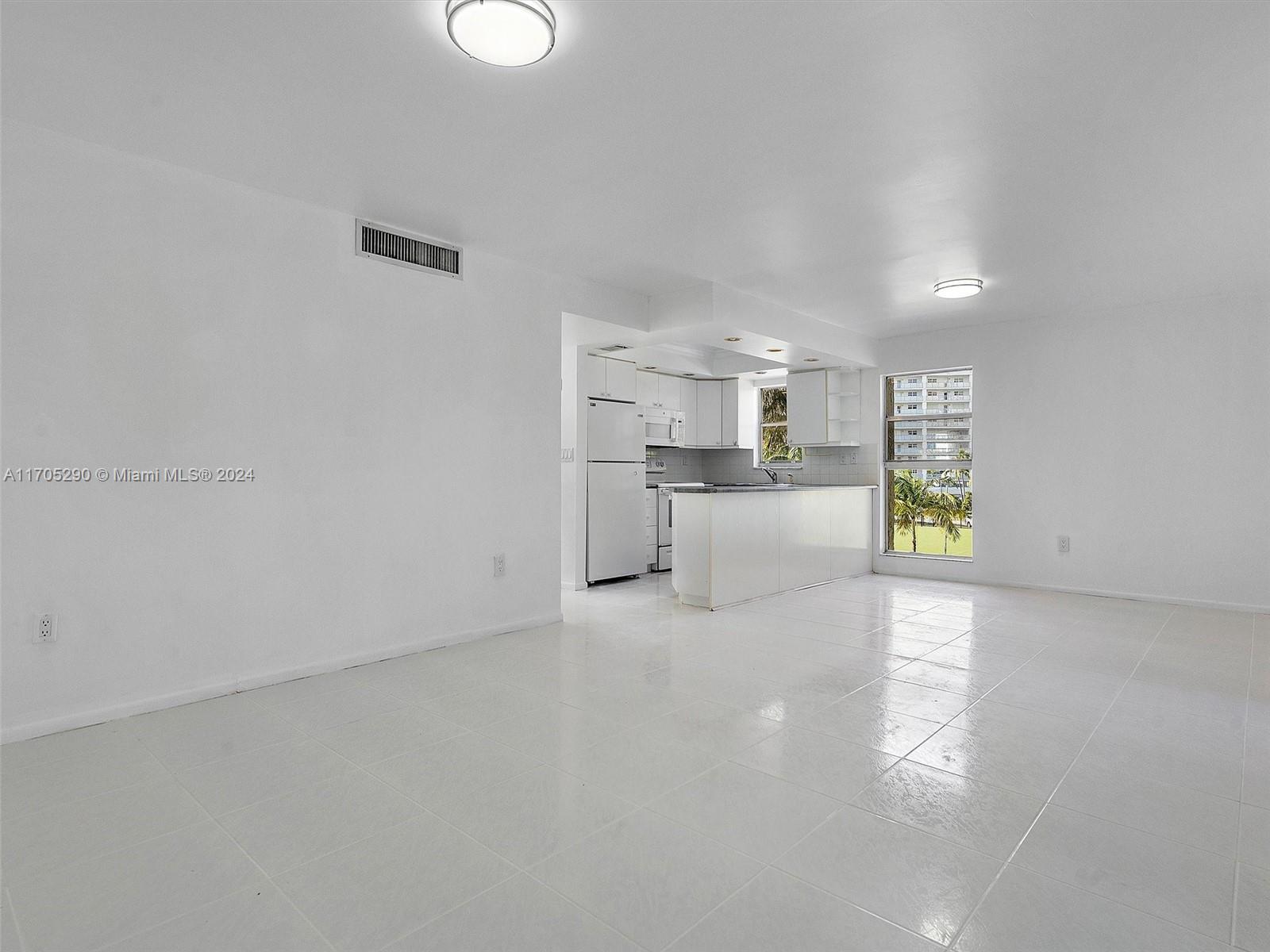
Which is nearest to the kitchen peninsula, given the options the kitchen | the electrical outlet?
the kitchen

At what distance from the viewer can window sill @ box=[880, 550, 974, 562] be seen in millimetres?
6962

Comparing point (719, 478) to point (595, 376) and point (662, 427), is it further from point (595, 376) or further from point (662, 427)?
point (595, 376)

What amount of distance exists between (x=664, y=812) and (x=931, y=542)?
6060 mm

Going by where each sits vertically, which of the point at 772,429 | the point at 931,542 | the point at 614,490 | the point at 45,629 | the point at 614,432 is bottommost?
the point at 931,542

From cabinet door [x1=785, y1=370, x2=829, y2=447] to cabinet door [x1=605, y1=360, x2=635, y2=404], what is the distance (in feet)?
6.55

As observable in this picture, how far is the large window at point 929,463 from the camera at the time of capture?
7.05 metres

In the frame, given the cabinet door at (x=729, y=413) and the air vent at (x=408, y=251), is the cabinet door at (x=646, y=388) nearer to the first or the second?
the cabinet door at (x=729, y=413)

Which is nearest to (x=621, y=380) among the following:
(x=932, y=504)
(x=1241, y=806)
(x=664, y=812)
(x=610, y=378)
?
(x=610, y=378)

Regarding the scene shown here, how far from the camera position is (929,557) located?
722 cm

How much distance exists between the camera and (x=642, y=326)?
221 inches

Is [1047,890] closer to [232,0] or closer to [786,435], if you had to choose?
[232,0]

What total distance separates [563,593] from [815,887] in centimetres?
455

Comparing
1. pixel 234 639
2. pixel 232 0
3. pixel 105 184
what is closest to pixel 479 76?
pixel 232 0

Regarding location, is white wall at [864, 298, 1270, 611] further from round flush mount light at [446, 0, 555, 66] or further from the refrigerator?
round flush mount light at [446, 0, 555, 66]
